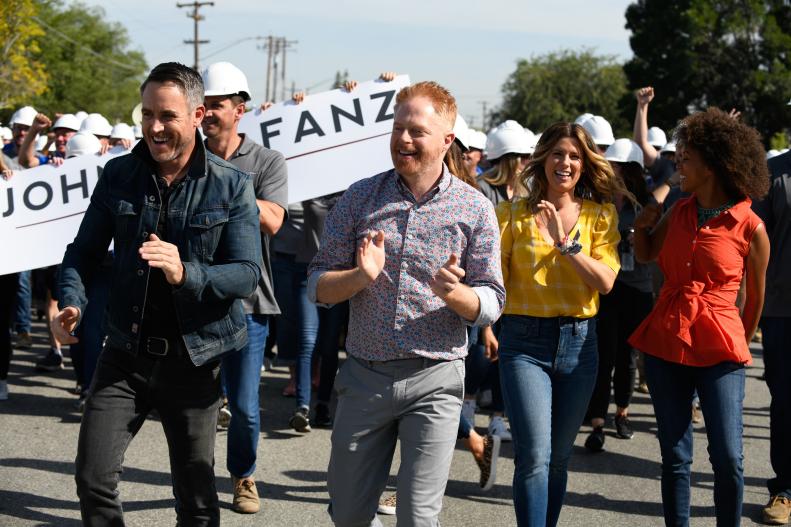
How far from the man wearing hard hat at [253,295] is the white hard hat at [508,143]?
234cm

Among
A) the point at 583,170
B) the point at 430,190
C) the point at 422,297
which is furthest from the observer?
the point at 583,170

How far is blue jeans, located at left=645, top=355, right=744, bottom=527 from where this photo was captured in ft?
15.6

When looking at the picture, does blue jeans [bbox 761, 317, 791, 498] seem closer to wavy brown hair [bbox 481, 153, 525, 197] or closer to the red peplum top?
the red peplum top

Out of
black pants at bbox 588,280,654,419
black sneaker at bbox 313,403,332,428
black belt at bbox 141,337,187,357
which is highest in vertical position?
black belt at bbox 141,337,187,357

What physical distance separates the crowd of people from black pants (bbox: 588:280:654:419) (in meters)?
1.38

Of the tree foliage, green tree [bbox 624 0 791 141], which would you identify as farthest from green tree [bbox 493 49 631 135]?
the tree foliage

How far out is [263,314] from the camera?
5.77m

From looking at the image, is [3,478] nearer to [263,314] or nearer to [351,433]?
[263,314]

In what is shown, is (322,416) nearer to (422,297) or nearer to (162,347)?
(162,347)

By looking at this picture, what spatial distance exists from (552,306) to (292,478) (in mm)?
2398

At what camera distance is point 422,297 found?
3.84m

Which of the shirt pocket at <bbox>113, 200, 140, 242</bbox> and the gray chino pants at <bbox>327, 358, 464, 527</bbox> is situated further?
the shirt pocket at <bbox>113, 200, 140, 242</bbox>

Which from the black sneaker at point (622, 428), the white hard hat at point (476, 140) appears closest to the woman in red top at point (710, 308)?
the black sneaker at point (622, 428)

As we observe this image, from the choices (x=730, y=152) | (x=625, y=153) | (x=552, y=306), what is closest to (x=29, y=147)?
(x=625, y=153)
